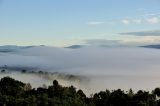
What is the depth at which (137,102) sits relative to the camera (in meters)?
85.4

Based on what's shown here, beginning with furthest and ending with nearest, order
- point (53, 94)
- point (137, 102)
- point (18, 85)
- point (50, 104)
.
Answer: point (18, 85) → point (53, 94) → point (137, 102) → point (50, 104)

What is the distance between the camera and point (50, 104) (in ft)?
248

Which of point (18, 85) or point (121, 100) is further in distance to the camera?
point (18, 85)

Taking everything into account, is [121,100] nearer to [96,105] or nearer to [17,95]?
[96,105]

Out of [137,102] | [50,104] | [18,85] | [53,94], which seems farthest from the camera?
[18,85]

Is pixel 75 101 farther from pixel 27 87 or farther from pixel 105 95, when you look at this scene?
pixel 27 87

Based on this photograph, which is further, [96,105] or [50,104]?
[96,105]

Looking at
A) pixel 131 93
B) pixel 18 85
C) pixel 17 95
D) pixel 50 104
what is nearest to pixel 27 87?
pixel 18 85

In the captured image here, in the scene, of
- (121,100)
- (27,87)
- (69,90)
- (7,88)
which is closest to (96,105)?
(121,100)

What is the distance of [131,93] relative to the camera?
90125mm

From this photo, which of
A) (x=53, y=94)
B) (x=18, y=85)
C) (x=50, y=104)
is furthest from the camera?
(x=18, y=85)

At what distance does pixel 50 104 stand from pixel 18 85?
30.0 metres

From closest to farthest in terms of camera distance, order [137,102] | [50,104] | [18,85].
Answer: [50,104] → [137,102] → [18,85]

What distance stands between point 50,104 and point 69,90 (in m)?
21.6
